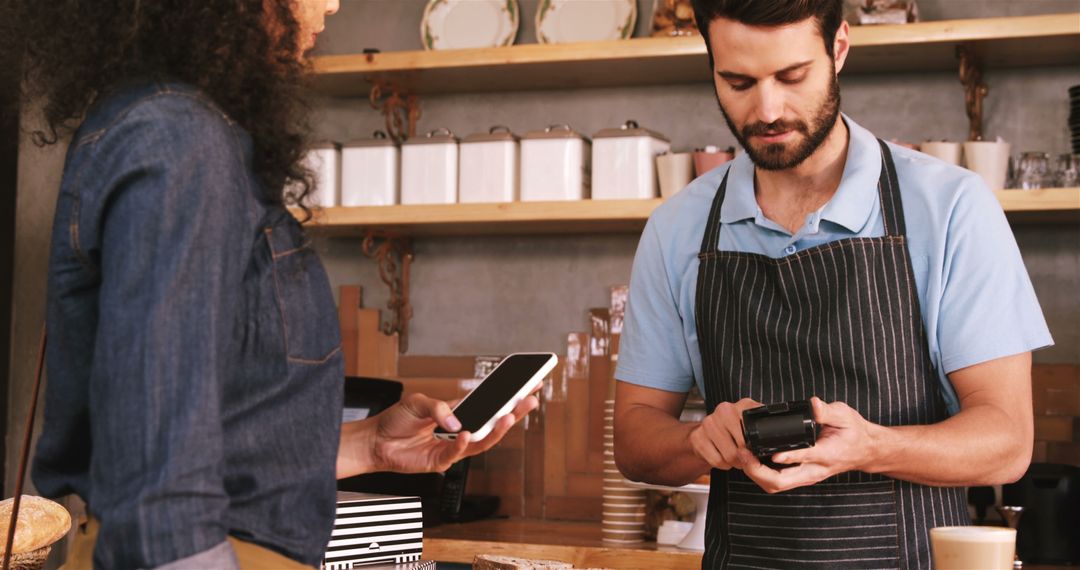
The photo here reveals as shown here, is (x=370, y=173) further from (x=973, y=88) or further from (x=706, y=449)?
(x=706, y=449)

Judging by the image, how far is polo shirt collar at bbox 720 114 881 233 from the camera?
156 cm

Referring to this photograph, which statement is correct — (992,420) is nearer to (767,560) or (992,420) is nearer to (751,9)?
(767,560)

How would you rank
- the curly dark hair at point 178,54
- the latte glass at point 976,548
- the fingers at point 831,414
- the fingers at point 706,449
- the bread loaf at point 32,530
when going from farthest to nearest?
1. the bread loaf at point 32,530
2. the fingers at point 706,449
3. the fingers at point 831,414
4. the latte glass at point 976,548
5. the curly dark hair at point 178,54

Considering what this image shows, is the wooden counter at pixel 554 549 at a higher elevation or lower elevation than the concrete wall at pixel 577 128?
lower

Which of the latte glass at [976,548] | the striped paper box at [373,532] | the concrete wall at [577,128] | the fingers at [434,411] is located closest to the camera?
the latte glass at [976,548]

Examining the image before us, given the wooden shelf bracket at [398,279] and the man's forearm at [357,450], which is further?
the wooden shelf bracket at [398,279]

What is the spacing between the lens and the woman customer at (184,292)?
2.58 ft

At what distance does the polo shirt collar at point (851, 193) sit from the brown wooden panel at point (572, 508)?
1.44 m

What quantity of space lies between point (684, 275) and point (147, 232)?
102cm

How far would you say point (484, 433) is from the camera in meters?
1.17

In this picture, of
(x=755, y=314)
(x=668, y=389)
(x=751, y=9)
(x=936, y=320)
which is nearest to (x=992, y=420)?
(x=936, y=320)

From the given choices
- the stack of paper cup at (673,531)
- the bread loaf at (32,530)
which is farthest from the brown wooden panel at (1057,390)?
the bread loaf at (32,530)

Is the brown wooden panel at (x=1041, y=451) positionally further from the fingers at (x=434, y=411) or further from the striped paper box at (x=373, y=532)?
the fingers at (x=434, y=411)

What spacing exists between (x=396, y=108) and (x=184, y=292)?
7.85ft
